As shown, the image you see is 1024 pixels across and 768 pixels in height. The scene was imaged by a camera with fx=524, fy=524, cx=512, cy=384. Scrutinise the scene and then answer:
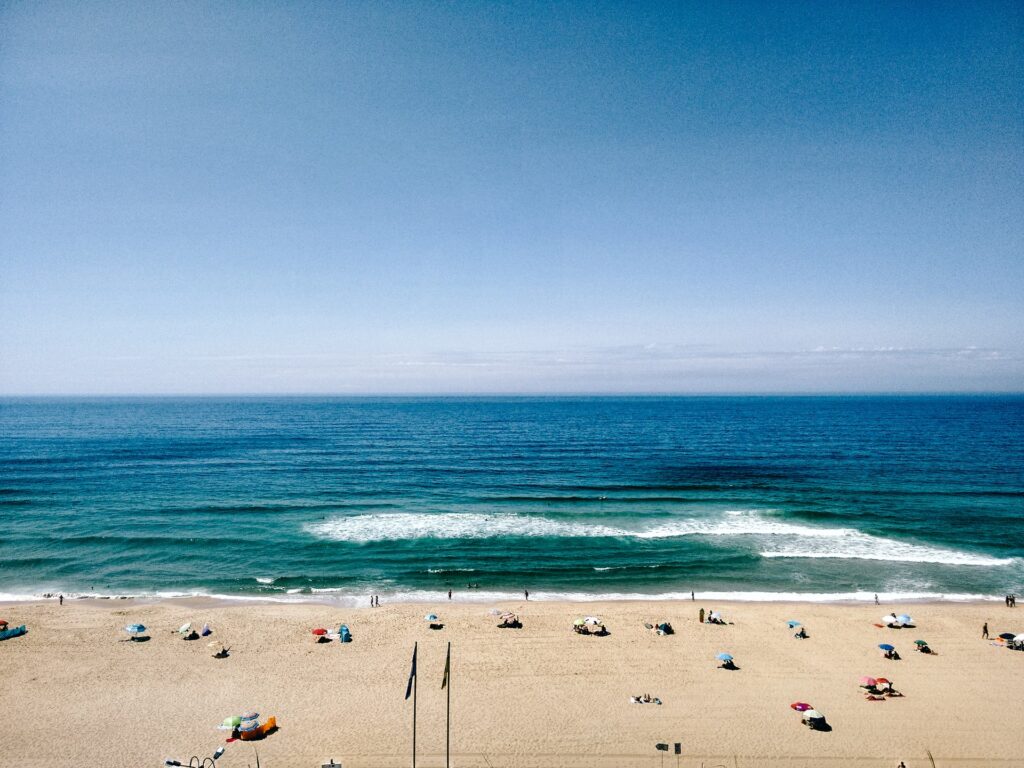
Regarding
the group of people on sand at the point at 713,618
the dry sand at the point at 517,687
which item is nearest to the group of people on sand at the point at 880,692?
the dry sand at the point at 517,687

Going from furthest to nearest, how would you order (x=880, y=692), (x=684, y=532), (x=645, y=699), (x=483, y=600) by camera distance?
(x=684, y=532)
(x=483, y=600)
(x=880, y=692)
(x=645, y=699)

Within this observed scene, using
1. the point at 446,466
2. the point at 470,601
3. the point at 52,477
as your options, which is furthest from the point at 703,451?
the point at 52,477

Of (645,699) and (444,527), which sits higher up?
(444,527)

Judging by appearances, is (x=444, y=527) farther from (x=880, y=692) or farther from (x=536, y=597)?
(x=880, y=692)

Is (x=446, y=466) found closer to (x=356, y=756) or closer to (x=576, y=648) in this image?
(x=576, y=648)

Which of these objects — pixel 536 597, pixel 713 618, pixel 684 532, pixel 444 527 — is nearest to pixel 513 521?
pixel 444 527

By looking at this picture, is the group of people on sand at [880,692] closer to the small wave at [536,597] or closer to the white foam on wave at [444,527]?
the small wave at [536,597]

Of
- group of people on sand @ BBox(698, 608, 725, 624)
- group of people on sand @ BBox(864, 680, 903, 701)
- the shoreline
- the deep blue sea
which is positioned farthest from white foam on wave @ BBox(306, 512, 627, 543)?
group of people on sand @ BBox(864, 680, 903, 701)
